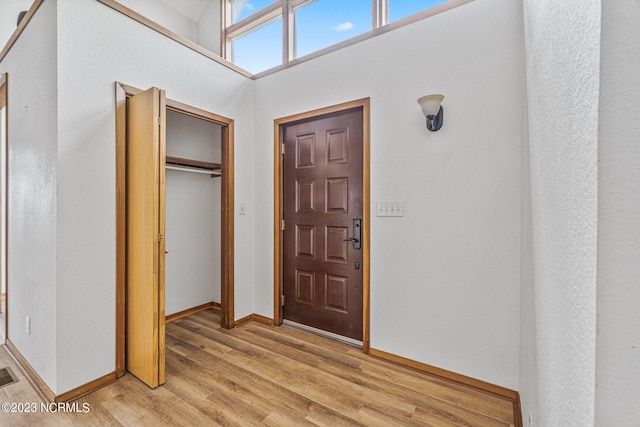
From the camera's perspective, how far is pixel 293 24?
3.01m

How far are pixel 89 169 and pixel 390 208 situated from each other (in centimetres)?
216

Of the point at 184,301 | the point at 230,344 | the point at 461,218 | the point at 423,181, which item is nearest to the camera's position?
the point at 461,218

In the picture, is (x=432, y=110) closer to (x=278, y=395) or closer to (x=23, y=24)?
(x=278, y=395)

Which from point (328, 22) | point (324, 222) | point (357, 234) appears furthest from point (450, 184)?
point (328, 22)

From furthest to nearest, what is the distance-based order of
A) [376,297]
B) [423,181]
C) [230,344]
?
[230,344], [376,297], [423,181]

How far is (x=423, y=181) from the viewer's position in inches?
85.0

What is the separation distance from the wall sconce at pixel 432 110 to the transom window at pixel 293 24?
0.80 meters

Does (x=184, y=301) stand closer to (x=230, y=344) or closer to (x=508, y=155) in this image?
(x=230, y=344)

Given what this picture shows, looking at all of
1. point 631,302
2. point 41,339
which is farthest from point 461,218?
point 41,339

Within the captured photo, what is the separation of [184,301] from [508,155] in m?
3.43

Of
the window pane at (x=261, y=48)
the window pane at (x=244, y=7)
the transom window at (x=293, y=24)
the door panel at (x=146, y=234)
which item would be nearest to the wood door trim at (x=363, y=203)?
the transom window at (x=293, y=24)

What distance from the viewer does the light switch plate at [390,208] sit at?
7.39 feet

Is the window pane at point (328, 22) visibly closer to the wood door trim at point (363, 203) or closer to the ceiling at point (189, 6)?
the wood door trim at point (363, 203)

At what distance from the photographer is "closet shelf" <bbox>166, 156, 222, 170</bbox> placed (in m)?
3.03
